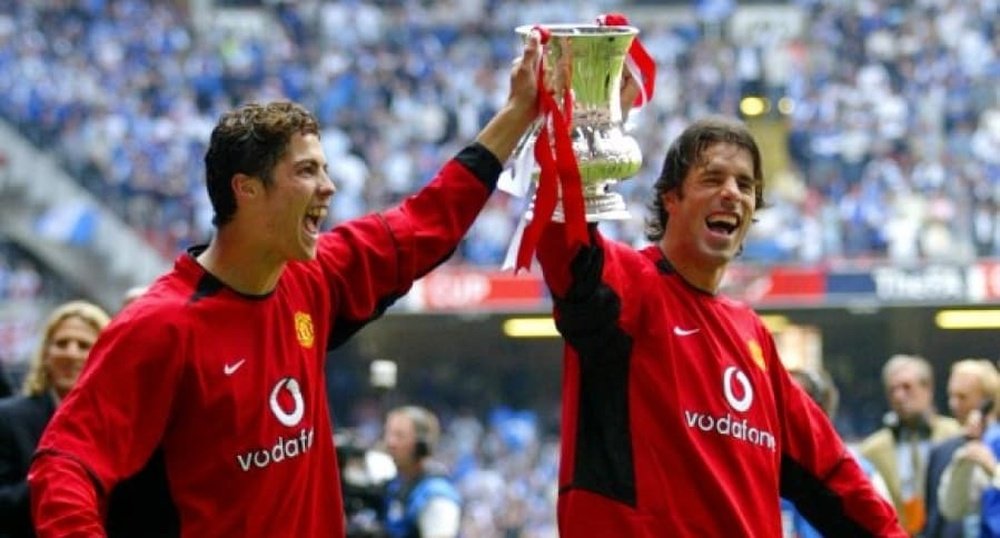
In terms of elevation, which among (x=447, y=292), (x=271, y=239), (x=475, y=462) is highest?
(x=271, y=239)

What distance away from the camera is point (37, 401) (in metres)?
7.32

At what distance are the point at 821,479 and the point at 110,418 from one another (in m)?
1.69

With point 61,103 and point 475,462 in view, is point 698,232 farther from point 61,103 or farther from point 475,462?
point 61,103

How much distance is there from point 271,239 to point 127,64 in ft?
77.6

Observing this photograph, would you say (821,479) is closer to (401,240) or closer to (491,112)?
(401,240)

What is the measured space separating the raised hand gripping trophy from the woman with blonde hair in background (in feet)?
7.49

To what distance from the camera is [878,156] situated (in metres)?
25.6

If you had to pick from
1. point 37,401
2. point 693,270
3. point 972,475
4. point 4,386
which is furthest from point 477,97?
point 693,270

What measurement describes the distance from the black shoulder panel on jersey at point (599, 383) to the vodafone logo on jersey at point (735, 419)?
0.15 metres

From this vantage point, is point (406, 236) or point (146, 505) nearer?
point (146, 505)

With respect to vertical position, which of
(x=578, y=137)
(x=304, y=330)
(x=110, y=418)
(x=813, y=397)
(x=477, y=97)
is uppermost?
(x=477, y=97)

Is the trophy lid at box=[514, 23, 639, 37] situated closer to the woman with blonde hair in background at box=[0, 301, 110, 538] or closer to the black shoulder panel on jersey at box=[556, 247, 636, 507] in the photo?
the black shoulder panel on jersey at box=[556, 247, 636, 507]

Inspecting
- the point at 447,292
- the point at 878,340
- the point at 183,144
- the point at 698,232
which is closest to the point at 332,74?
the point at 183,144

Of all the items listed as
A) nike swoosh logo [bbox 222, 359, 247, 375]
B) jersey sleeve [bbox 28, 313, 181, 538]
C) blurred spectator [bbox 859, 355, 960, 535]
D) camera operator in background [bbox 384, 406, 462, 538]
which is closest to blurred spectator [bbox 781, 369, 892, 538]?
blurred spectator [bbox 859, 355, 960, 535]
